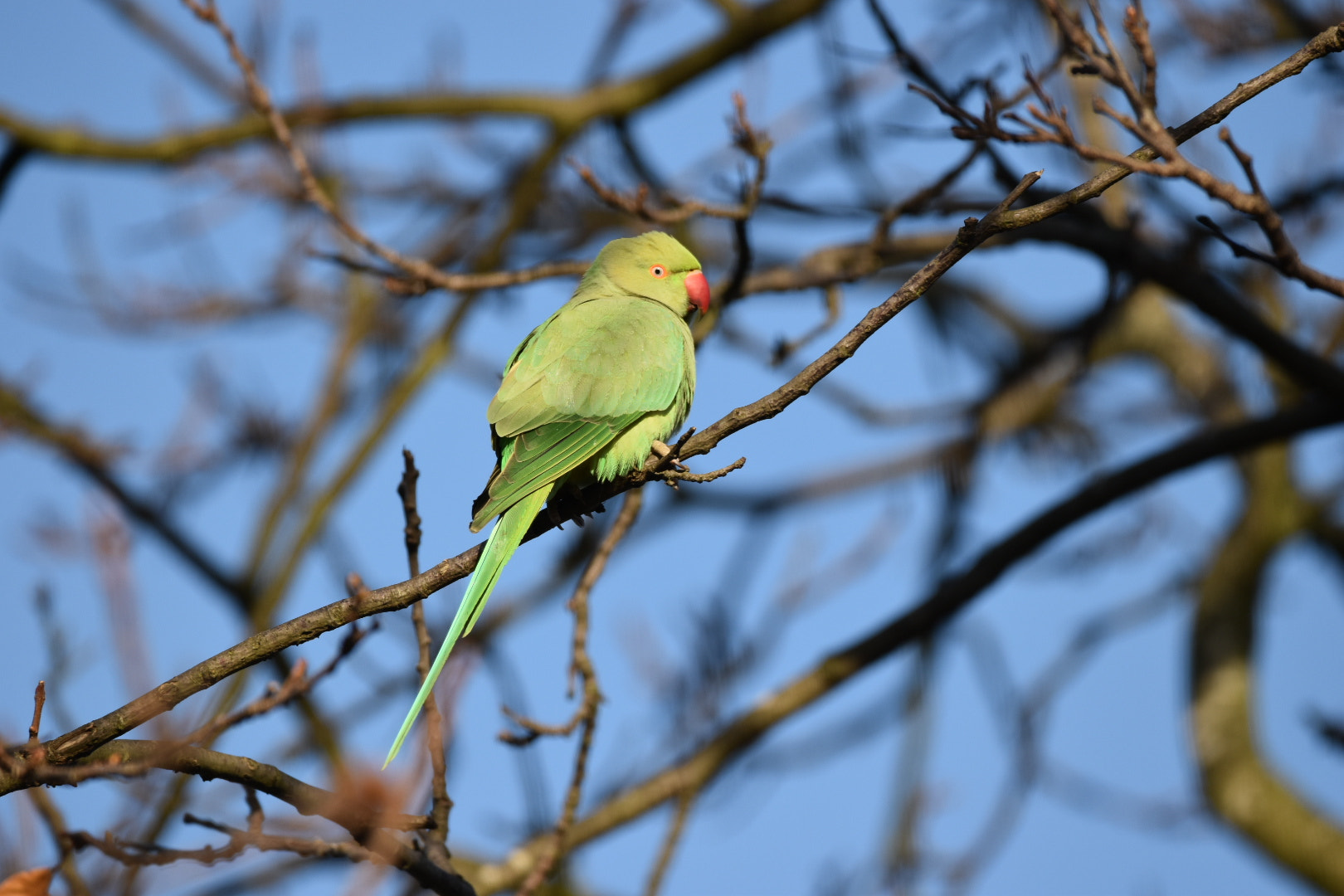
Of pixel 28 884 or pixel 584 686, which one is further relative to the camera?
pixel 584 686

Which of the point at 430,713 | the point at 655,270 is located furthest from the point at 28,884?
the point at 655,270

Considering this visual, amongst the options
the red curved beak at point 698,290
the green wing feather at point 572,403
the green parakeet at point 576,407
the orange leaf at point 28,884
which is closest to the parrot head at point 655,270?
the red curved beak at point 698,290

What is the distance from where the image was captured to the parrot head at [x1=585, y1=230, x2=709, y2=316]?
4285 millimetres

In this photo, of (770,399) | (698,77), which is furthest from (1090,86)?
(770,399)

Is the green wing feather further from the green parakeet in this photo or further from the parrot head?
the parrot head

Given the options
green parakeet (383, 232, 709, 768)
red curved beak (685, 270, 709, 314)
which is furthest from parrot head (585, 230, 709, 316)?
green parakeet (383, 232, 709, 768)

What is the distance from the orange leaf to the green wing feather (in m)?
0.79

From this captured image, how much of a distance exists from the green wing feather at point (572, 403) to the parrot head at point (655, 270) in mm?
273

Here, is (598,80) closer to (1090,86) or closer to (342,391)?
(342,391)

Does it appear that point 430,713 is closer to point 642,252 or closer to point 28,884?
point 28,884

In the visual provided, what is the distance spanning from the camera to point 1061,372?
6.91 meters

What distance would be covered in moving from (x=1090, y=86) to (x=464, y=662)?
6.84 metres

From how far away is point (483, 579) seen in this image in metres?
2.77

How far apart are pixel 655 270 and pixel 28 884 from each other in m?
3.01
